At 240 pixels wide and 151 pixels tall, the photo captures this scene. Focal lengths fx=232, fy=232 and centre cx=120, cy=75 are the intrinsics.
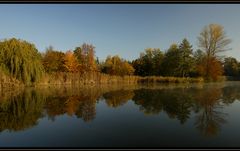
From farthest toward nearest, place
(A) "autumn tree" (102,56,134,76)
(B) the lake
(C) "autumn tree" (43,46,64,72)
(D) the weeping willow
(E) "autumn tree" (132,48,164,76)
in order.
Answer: (E) "autumn tree" (132,48,164,76) → (A) "autumn tree" (102,56,134,76) → (C) "autumn tree" (43,46,64,72) → (D) the weeping willow → (B) the lake

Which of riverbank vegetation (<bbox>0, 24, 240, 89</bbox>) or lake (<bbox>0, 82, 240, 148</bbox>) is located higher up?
riverbank vegetation (<bbox>0, 24, 240, 89</bbox>)

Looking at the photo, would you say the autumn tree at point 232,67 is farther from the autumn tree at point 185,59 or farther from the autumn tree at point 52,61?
the autumn tree at point 52,61

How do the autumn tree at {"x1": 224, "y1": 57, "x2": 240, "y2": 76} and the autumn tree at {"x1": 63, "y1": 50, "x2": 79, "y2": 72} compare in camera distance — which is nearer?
the autumn tree at {"x1": 63, "y1": 50, "x2": 79, "y2": 72}

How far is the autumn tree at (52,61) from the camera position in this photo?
131 feet

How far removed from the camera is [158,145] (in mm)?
5215

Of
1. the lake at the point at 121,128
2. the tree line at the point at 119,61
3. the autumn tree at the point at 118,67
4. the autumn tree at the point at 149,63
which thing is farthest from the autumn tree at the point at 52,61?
the lake at the point at 121,128

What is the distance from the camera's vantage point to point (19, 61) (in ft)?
80.5

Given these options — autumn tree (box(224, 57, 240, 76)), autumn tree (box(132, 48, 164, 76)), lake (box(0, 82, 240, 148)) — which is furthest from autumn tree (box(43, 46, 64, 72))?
autumn tree (box(224, 57, 240, 76))

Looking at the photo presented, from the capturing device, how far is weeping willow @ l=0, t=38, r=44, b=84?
953 inches

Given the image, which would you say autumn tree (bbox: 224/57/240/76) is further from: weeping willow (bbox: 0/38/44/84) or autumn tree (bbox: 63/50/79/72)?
weeping willow (bbox: 0/38/44/84)


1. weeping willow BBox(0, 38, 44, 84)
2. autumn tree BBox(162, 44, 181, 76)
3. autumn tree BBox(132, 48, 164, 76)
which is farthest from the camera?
autumn tree BBox(132, 48, 164, 76)

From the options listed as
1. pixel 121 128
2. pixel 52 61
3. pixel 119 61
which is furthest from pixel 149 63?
pixel 121 128
